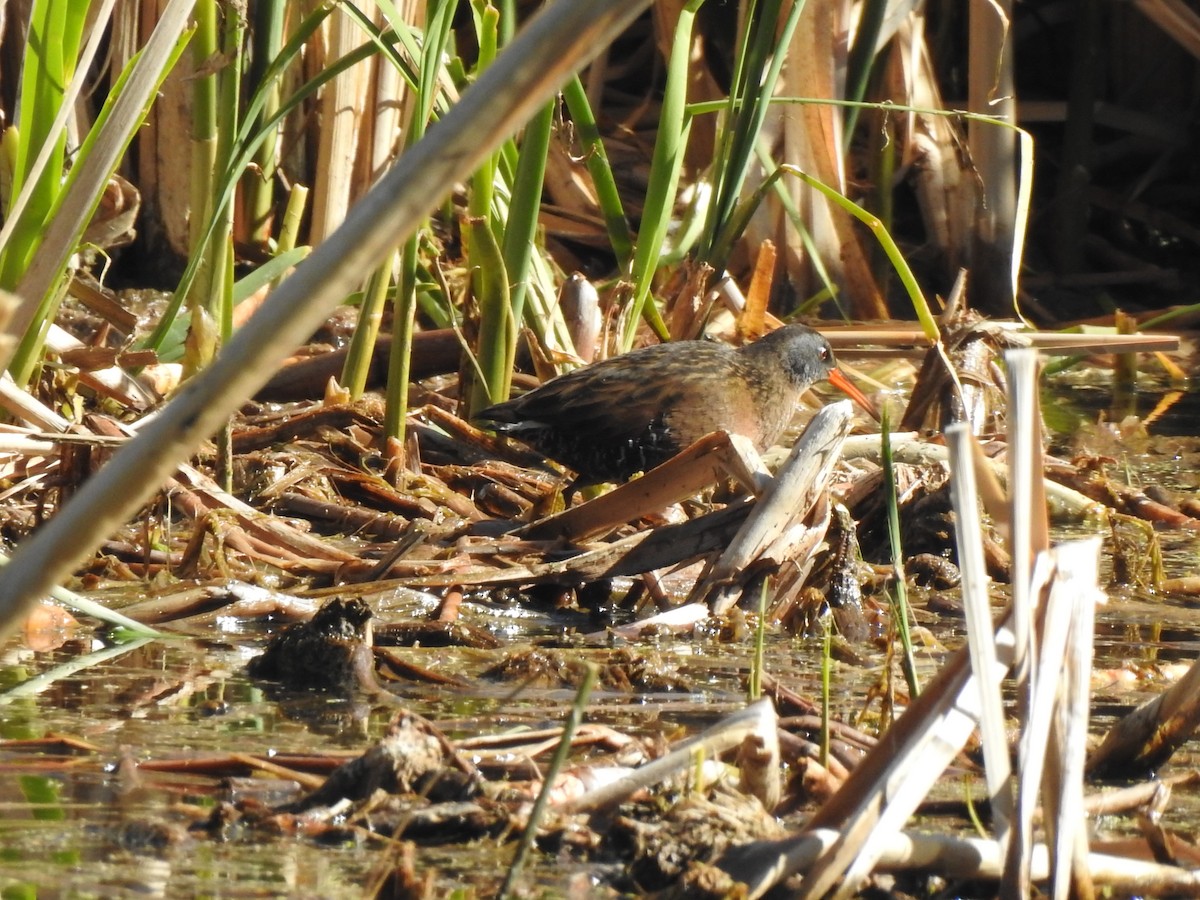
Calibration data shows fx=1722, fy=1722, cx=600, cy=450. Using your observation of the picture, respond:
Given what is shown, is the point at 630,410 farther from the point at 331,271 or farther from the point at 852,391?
the point at 331,271

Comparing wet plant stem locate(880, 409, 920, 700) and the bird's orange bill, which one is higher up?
the bird's orange bill

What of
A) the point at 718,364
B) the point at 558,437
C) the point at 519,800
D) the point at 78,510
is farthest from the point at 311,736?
the point at 718,364

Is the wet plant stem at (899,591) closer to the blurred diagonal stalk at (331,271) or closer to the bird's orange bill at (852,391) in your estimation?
the blurred diagonal stalk at (331,271)

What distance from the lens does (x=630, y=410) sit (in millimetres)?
4234

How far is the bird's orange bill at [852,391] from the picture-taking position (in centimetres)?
517

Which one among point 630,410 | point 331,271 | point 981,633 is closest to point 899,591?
point 981,633

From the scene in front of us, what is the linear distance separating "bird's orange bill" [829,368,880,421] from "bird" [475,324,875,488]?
674mm

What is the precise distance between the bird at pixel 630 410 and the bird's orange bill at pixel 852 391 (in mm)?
674

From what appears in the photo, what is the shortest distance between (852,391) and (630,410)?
1262 millimetres

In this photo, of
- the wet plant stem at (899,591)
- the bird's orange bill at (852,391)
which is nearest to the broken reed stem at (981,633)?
the wet plant stem at (899,591)

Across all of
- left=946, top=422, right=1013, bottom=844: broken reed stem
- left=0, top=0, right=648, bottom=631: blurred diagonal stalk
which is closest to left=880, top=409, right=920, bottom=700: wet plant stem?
left=946, top=422, right=1013, bottom=844: broken reed stem

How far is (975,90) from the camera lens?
586 cm

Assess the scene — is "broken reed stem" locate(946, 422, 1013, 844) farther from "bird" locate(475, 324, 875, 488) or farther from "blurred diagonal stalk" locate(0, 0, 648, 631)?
"bird" locate(475, 324, 875, 488)

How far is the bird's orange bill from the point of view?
5172 mm
